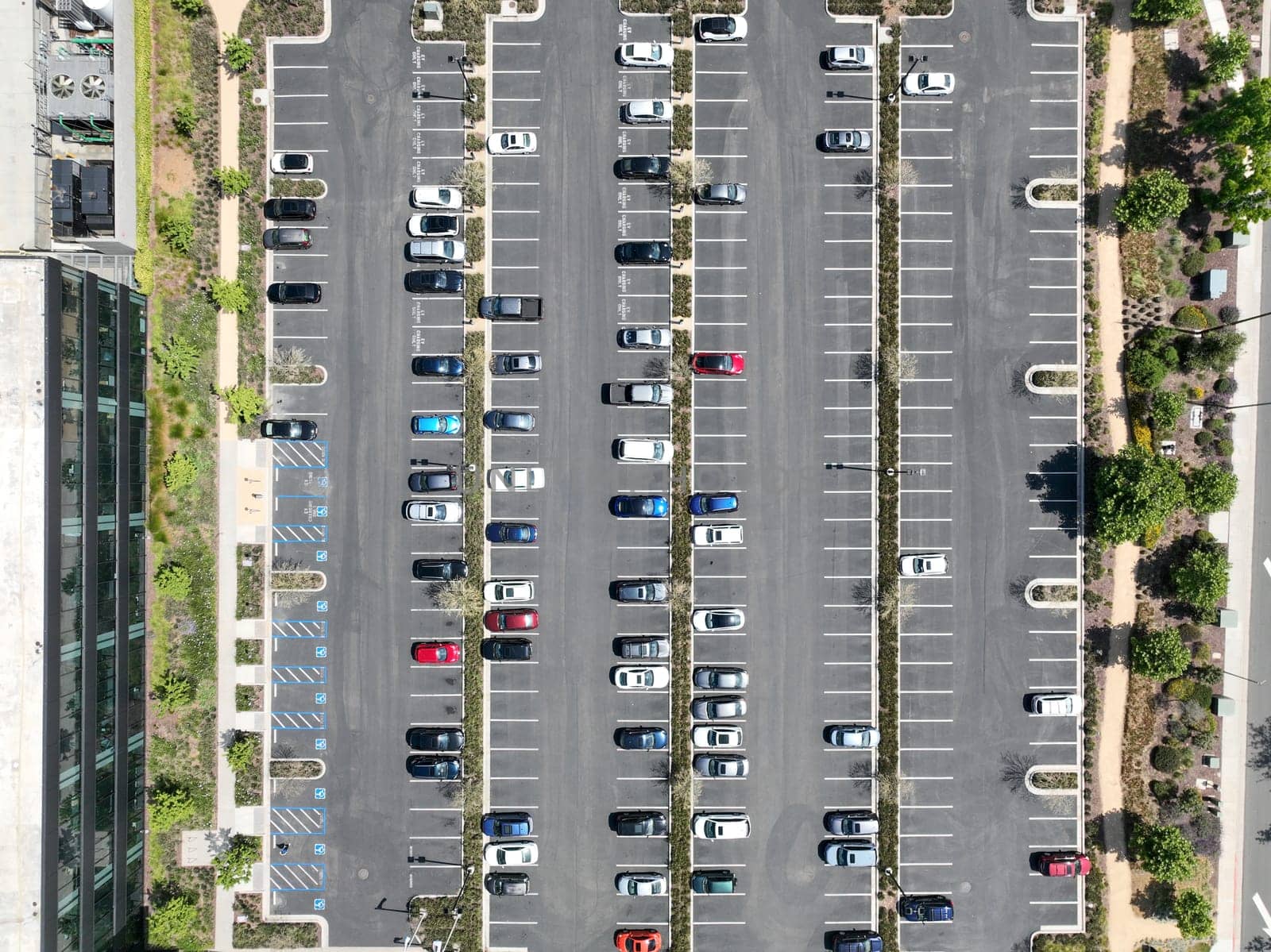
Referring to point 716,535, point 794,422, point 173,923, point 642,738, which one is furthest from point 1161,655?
point 173,923

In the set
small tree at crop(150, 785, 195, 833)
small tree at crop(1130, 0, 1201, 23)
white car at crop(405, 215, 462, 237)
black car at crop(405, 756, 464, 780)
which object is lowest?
small tree at crop(150, 785, 195, 833)

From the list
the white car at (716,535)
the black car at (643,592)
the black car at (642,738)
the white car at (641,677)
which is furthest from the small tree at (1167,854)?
the black car at (643,592)

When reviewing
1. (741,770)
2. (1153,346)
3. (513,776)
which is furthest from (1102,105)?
(513,776)

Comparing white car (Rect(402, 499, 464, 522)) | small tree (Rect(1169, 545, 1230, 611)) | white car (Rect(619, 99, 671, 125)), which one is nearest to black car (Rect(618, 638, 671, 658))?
white car (Rect(402, 499, 464, 522))

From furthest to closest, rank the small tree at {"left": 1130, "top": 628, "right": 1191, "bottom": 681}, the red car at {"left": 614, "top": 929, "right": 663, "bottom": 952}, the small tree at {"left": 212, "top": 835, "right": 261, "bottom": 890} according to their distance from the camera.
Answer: the red car at {"left": 614, "top": 929, "right": 663, "bottom": 952}
the small tree at {"left": 212, "top": 835, "right": 261, "bottom": 890}
the small tree at {"left": 1130, "top": 628, "right": 1191, "bottom": 681}

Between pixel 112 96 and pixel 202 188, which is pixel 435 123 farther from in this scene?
pixel 112 96

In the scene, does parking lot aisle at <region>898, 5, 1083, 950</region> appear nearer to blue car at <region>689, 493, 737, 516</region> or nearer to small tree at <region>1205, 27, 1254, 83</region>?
small tree at <region>1205, 27, 1254, 83</region>

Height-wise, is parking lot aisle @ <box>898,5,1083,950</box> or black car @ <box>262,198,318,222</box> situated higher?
black car @ <box>262,198,318,222</box>
